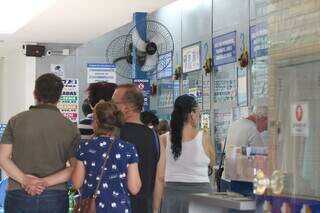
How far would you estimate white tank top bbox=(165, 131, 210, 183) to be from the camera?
4770 mm

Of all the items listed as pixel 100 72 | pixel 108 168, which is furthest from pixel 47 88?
pixel 100 72

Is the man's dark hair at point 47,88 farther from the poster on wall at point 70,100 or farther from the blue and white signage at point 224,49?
the poster on wall at point 70,100

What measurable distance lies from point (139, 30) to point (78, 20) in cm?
112

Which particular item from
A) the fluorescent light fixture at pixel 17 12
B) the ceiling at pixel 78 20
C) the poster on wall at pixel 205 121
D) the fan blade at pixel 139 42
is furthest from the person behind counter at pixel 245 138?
the fan blade at pixel 139 42

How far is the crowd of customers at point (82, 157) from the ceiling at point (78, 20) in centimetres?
391

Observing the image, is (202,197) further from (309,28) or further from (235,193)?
(309,28)

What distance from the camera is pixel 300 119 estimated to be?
296 centimetres

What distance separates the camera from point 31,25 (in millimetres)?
9359

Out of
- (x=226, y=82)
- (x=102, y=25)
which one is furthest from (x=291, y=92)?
(x=102, y=25)

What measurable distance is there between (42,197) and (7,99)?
10.2 metres

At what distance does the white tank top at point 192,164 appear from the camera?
477cm

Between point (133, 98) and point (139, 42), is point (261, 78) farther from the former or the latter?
point (139, 42)

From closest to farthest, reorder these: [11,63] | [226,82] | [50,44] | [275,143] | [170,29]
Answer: [275,143] → [226,82] → [170,29] → [50,44] → [11,63]

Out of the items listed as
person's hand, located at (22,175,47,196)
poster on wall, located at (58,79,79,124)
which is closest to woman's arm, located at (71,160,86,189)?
person's hand, located at (22,175,47,196)
